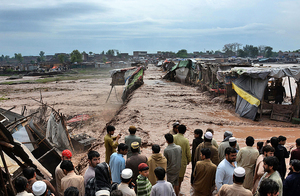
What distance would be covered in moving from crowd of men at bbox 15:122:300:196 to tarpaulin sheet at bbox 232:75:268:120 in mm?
7083

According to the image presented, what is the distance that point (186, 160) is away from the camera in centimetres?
468

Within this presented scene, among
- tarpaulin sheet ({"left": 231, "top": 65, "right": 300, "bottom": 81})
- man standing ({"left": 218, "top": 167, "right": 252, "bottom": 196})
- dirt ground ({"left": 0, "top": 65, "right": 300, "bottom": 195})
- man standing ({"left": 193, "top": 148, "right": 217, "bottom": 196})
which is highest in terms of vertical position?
tarpaulin sheet ({"left": 231, "top": 65, "right": 300, "bottom": 81})

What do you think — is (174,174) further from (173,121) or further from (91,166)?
(173,121)

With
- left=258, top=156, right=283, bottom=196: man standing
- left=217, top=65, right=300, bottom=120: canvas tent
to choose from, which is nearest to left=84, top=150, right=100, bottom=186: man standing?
left=258, top=156, right=283, bottom=196: man standing

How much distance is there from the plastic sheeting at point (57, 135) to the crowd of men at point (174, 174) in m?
3.37

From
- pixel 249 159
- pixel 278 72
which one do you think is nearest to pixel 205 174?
pixel 249 159

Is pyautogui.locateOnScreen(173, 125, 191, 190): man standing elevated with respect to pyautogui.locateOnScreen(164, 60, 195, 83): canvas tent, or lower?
lower

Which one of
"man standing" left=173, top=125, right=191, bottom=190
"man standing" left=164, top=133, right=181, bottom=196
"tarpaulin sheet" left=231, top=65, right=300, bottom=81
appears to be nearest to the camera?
"man standing" left=164, top=133, right=181, bottom=196

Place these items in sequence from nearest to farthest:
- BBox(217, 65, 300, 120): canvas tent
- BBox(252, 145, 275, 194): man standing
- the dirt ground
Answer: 1. BBox(252, 145, 275, 194): man standing
2. the dirt ground
3. BBox(217, 65, 300, 120): canvas tent

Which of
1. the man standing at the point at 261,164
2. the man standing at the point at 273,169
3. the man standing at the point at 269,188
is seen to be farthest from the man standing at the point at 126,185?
the man standing at the point at 261,164

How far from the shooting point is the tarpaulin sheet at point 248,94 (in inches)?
430

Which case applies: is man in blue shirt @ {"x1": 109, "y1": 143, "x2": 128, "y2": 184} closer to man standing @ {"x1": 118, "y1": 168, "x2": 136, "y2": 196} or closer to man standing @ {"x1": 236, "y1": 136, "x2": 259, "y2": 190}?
man standing @ {"x1": 118, "y1": 168, "x2": 136, "y2": 196}

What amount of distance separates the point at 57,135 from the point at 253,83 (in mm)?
10103

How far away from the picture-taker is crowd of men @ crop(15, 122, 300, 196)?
2926 millimetres
